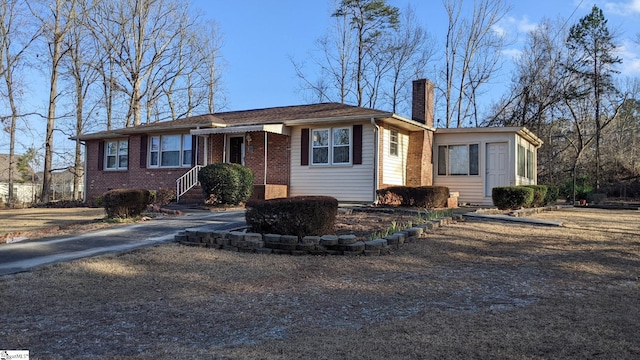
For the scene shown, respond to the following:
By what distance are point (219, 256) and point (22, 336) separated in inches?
136

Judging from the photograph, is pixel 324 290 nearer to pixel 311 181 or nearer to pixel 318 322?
pixel 318 322

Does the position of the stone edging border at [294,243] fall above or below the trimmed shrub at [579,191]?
below

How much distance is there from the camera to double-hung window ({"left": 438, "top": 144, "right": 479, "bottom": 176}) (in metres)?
17.2

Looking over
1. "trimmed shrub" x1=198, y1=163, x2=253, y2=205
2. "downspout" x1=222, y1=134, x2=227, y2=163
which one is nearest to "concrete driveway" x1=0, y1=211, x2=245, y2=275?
"trimmed shrub" x1=198, y1=163, x2=253, y2=205

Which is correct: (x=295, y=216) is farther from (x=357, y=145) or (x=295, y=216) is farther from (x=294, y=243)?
(x=357, y=145)

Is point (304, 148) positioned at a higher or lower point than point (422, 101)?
lower

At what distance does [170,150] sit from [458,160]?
11.5m

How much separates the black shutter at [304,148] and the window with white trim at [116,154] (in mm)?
8901

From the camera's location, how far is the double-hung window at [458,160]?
1716 cm

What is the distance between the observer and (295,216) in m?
7.33

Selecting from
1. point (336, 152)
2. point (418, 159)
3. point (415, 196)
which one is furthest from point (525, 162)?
point (336, 152)

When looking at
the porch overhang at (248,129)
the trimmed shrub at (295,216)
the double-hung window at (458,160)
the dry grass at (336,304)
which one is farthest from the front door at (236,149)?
the dry grass at (336,304)

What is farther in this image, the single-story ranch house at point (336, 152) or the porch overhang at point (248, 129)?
the porch overhang at point (248, 129)

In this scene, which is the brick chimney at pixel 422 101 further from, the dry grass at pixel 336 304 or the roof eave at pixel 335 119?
the dry grass at pixel 336 304
